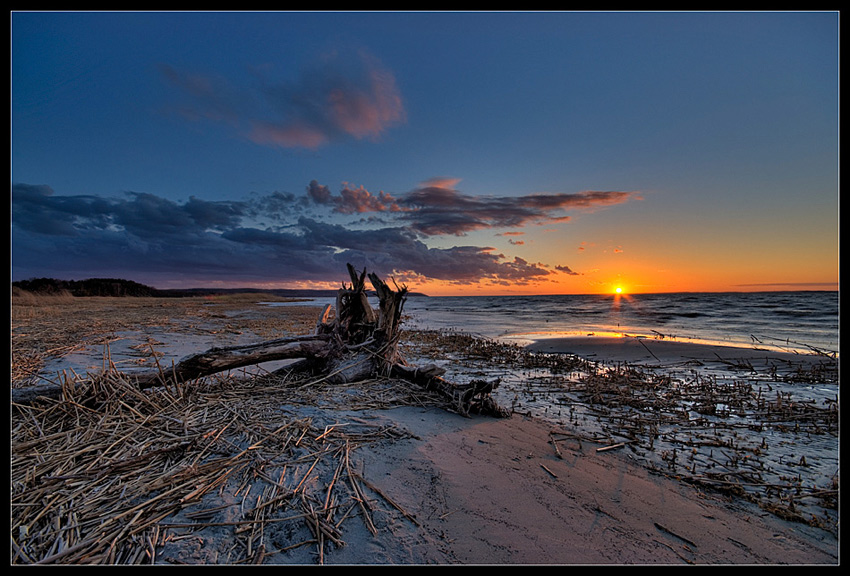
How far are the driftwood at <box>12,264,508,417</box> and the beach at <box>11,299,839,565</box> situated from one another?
0.45 metres

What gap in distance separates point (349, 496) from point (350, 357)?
434 centimetres

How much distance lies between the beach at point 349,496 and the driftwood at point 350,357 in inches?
17.6

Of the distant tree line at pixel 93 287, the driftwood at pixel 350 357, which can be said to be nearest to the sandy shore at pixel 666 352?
the driftwood at pixel 350 357

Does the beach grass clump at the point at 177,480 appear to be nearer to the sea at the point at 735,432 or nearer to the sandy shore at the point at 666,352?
the sea at the point at 735,432

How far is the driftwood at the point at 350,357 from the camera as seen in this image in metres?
5.51

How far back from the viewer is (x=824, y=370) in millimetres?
9219

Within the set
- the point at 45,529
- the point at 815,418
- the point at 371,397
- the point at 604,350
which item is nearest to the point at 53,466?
the point at 45,529

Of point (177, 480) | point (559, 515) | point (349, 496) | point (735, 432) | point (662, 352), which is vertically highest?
point (177, 480)

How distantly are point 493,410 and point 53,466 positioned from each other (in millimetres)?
5052

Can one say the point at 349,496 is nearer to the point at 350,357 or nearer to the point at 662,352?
the point at 350,357

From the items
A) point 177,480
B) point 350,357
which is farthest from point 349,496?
point 350,357

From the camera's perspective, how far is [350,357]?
7316 mm
